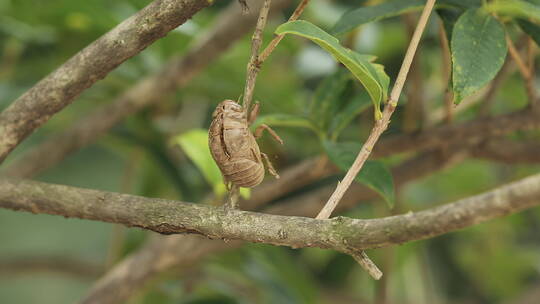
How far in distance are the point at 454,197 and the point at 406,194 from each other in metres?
0.09

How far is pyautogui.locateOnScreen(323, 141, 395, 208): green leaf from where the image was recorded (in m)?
0.62

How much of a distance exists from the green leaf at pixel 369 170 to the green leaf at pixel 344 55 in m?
0.10

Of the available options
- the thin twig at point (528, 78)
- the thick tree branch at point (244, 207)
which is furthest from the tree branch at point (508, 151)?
the thin twig at point (528, 78)

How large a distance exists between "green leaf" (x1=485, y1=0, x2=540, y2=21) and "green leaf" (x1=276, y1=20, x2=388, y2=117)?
11cm

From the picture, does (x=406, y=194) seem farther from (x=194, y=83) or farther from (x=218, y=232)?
(x=218, y=232)

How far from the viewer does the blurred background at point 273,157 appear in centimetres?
109

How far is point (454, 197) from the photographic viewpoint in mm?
1391

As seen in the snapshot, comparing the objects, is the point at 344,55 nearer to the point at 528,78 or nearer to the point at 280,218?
the point at 280,218

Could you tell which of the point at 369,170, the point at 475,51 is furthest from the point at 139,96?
the point at 475,51

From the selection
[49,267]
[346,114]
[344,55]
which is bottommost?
[49,267]

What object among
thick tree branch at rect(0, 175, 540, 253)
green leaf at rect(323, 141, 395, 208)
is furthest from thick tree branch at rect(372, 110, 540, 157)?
thick tree branch at rect(0, 175, 540, 253)

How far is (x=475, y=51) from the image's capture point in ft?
1.82

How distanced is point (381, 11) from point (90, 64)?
0.25 metres

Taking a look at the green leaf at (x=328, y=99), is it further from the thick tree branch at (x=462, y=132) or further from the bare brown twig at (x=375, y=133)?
the bare brown twig at (x=375, y=133)
